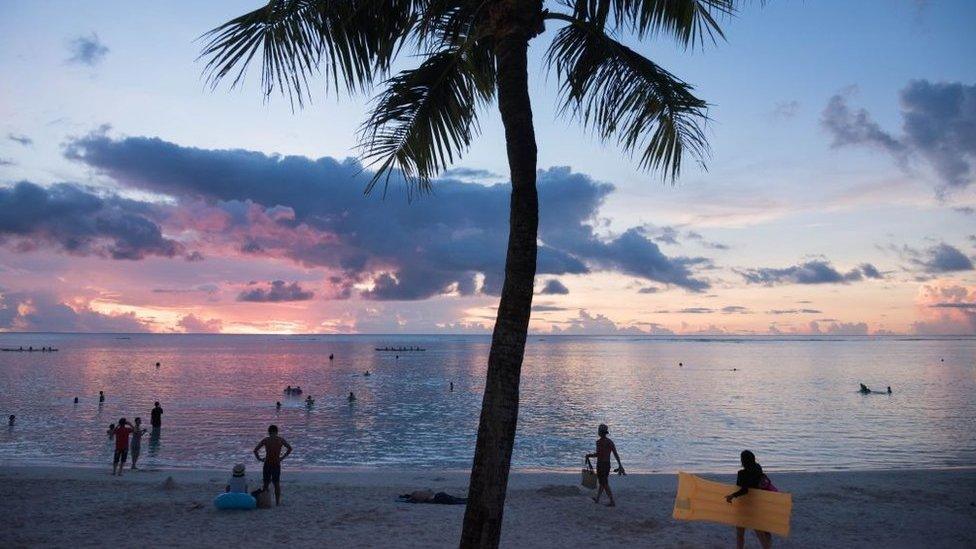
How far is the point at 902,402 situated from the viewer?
4812cm

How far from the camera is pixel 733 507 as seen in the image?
9.30 meters

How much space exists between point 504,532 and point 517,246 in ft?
28.9

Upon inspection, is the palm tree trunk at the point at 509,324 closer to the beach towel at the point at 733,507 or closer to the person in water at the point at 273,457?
the beach towel at the point at 733,507

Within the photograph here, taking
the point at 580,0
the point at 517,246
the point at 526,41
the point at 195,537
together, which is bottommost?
the point at 195,537

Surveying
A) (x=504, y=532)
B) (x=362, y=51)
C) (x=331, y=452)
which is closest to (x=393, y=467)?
(x=331, y=452)

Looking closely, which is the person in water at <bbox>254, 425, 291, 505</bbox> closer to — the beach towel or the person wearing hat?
the person wearing hat

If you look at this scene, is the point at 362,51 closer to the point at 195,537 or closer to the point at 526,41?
the point at 526,41

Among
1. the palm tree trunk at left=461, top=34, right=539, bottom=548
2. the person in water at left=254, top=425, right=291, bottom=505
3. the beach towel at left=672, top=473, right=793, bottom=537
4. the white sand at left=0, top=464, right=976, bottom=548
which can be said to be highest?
the palm tree trunk at left=461, top=34, right=539, bottom=548

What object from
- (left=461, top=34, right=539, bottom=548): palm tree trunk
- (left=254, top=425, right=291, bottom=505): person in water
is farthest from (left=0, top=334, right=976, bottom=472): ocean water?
(left=461, top=34, right=539, bottom=548): palm tree trunk

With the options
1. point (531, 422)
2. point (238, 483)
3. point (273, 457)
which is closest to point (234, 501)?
point (238, 483)

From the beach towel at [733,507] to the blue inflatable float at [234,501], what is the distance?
9.10 m

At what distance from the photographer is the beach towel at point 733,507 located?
355 inches

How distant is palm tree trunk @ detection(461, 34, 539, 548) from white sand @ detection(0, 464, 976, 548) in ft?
22.9

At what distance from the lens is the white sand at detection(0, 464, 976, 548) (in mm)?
11750
